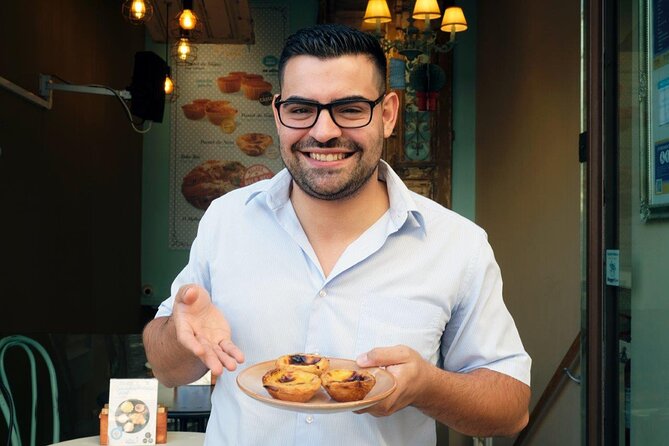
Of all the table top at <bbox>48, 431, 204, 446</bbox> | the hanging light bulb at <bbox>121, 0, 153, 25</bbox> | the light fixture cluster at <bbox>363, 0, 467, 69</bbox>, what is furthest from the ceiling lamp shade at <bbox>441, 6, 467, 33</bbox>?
the table top at <bbox>48, 431, 204, 446</bbox>

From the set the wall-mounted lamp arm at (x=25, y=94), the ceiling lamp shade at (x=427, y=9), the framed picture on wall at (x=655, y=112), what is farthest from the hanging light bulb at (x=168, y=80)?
the framed picture on wall at (x=655, y=112)

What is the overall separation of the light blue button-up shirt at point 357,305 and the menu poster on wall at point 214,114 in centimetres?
611

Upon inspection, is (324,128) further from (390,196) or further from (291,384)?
(291,384)

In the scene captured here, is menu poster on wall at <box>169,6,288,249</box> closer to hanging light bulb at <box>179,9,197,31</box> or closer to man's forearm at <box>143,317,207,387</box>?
hanging light bulb at <box>179,9,197,31</box>

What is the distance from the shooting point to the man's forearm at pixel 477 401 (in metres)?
1.59

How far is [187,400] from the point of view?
4059 millimetres

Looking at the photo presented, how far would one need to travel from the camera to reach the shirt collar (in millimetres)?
1798

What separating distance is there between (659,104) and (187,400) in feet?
8.19

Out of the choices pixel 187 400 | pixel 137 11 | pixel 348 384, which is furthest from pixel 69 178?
pixel 348 384

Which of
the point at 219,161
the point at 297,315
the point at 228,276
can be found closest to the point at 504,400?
the point at 297,315

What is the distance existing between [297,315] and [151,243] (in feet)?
20.8

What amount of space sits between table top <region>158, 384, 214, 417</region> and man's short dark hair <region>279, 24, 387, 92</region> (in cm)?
240

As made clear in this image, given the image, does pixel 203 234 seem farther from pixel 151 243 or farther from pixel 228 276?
pixel 151 243

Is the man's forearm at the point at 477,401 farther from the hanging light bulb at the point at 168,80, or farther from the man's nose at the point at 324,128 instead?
the hanging light bulb at the point at 168,80
